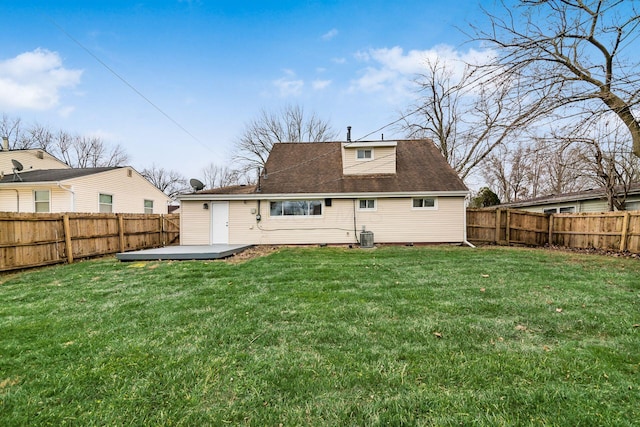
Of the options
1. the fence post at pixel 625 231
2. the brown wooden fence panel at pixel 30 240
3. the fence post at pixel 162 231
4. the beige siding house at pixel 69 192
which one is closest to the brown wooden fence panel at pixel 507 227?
the fence post at pixel 625 231

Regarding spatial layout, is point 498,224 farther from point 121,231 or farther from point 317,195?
point 121,231

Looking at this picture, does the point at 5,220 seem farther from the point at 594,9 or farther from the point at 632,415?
the point at 594,9

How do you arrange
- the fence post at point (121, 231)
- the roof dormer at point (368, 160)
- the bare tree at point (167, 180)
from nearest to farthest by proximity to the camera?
the fence post at point (121, 231)
the roof dormer at point (368, 160)
the bare tree at point (167, 180)

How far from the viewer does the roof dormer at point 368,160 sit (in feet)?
43.6

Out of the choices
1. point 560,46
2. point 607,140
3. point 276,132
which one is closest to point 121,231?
point 560,46

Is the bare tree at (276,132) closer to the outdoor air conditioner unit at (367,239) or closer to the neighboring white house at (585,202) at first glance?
the outdoor air conditioner unit at (367,239)

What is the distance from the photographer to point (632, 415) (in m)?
1.90

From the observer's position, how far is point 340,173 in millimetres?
13539

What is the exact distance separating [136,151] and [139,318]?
3813 cm

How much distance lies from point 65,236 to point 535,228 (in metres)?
18.0

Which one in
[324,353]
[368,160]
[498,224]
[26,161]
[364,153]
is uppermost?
[26,161]

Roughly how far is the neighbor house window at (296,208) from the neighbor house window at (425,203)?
4.11 meters

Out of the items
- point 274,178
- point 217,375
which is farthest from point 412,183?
point 217,375

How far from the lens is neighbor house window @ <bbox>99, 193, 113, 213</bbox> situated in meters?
14.4
